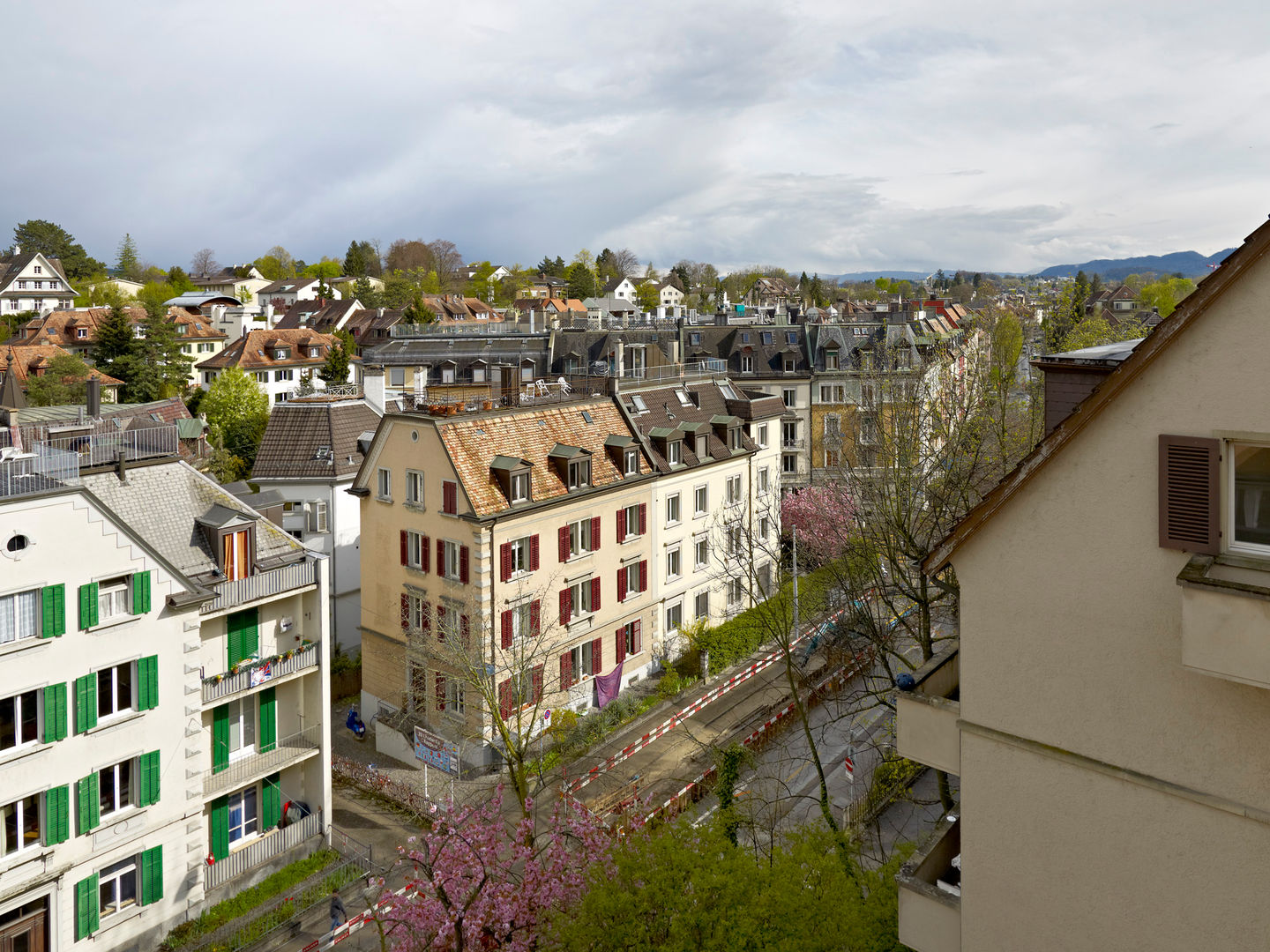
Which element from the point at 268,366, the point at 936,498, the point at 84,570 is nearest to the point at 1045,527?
the point at 936,498

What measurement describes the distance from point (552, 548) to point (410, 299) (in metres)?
102

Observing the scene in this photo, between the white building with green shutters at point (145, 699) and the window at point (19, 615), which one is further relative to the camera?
the white building with green shutters at point (145, 699)

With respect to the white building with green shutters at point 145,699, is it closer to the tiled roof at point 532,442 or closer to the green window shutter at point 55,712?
the green window shutter at point 55,712

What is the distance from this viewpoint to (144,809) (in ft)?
78.7

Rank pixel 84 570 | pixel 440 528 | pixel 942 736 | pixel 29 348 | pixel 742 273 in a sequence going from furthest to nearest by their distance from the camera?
pixel 742 273, pixel 29 348, pixel 440 528, pixel 84 570, pixel 942 736

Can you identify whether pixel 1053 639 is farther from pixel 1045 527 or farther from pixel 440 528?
pixel 440 528

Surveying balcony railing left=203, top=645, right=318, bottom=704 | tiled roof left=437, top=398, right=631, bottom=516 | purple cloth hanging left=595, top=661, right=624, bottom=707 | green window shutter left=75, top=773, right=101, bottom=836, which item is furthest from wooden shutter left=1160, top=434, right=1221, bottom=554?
purple cloth hanging left=595, top=661, right=624, bottom=707

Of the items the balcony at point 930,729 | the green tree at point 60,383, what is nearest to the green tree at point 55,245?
the green tree at point 60,383

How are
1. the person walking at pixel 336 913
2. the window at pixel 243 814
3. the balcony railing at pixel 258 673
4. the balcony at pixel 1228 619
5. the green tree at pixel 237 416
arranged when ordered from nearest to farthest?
the balcony at pixel 1228 619 < the person walking at pixel 336 913 < the balcony railing at pixel 258 673 < the window at pixel 243 814 < the green tree at pixel 237 416

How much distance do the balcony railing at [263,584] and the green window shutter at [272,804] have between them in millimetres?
5631

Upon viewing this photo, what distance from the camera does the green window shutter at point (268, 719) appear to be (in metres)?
27.9

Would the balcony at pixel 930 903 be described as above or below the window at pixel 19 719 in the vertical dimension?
above

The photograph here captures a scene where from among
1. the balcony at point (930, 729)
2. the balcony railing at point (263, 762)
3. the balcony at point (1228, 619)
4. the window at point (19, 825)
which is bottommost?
the balcony railing at point (263, 762)

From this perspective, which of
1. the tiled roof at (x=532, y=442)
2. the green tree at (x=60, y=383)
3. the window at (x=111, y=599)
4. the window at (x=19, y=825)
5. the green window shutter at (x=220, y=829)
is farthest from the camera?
the green tree at (x=60, y=383)
